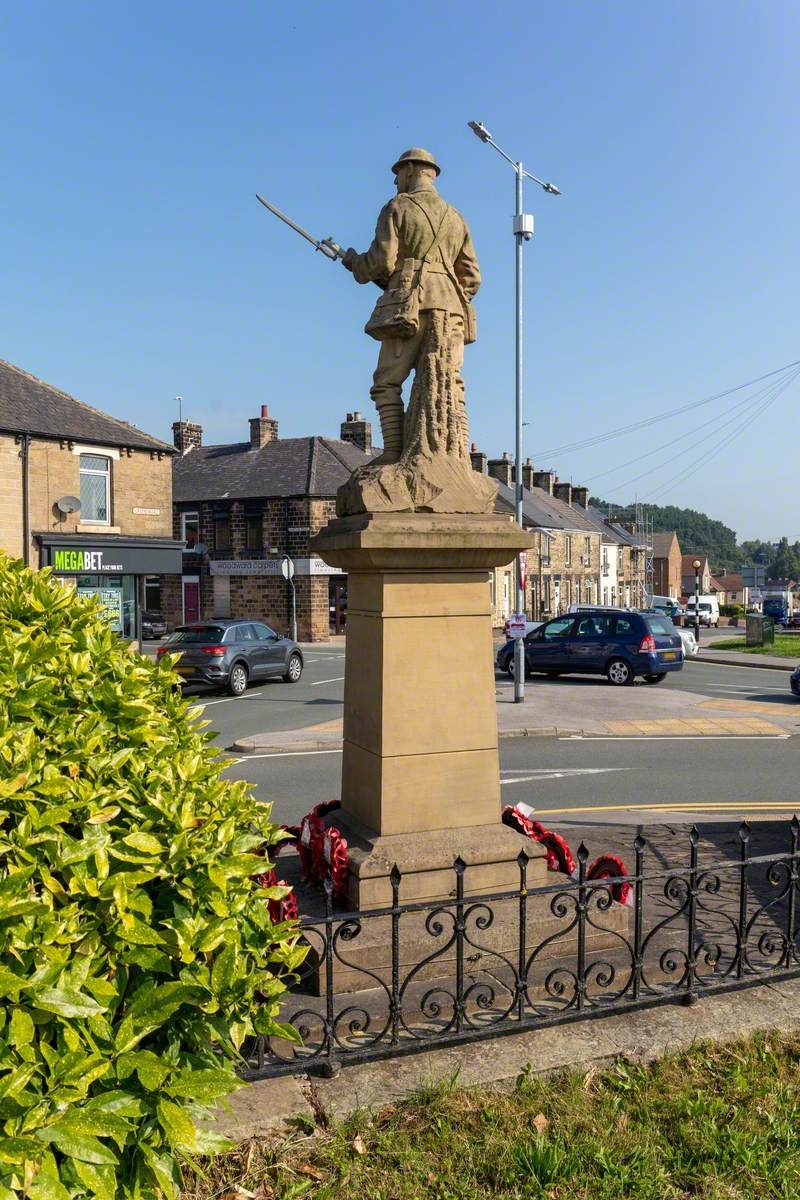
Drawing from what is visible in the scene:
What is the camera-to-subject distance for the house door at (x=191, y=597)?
41.4 metres

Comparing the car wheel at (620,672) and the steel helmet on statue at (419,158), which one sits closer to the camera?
the steel helmet on statue at (419,158)

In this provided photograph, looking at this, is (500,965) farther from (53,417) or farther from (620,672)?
(53,417)

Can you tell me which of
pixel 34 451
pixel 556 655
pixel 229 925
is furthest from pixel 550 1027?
pixel 34 451

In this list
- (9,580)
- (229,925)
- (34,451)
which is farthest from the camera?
(34,451)

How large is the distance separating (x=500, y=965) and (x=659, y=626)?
1764 cm

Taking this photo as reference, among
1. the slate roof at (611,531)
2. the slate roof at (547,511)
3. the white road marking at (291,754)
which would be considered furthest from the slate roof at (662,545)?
the white road marking at (291,754)

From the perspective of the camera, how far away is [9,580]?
12.9 feet

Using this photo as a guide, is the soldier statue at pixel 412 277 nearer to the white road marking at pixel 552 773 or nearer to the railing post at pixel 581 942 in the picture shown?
the railing post at pixel 581 942

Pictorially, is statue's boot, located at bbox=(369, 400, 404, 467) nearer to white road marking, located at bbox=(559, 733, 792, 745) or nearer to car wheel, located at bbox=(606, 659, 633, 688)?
white road marking, located at bbox=(559, 733, 792, 745)

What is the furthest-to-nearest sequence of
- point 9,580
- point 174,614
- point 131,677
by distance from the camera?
point 174,614, point 9,580, point 131,677

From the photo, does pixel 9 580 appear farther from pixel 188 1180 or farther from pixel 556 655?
pixel 556 655

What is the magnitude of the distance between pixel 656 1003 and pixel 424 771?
5.53ft

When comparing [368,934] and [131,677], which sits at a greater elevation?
[131,677]

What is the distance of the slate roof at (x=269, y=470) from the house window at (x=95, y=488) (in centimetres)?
1269
